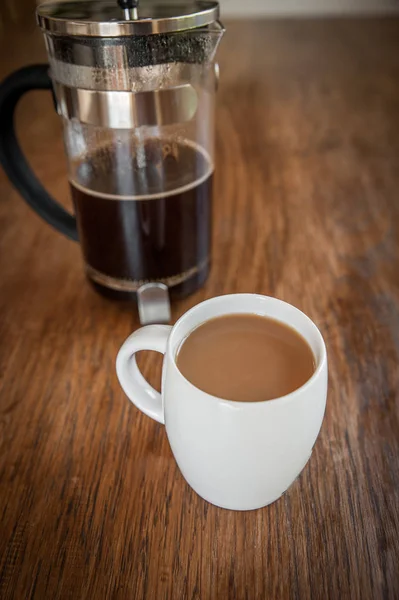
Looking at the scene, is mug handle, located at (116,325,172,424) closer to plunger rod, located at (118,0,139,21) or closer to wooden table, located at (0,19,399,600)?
wooden table, located at (0,19,399,600)

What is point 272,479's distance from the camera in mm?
368

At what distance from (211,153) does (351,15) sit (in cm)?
138

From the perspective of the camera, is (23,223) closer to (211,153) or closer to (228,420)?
(211,153)

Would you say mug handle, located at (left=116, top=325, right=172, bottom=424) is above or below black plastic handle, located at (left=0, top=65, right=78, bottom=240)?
below

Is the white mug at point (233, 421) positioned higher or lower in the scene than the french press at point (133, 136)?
lower

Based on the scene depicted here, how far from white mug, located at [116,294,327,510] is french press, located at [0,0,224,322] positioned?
17 cm

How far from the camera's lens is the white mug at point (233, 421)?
0.33 m

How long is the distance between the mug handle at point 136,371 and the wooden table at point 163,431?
0.17 ft

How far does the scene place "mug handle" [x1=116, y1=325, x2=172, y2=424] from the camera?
15.1 inches

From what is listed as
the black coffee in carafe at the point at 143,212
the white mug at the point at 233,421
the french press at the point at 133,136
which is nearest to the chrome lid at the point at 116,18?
the french press at the point at 133,136

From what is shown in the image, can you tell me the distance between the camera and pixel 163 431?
1.52 feet

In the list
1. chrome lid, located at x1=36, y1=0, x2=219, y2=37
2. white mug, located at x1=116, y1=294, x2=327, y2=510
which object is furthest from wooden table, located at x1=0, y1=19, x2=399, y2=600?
chrome lid, located at x1=36, y1=0, x2=219, y2=37

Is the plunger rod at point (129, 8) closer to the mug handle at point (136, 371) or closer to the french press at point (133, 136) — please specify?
the french press at point (133, 136)

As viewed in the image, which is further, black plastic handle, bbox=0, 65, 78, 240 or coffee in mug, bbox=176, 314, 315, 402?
black plastic handle, bbox=0, 65, 78, 240
